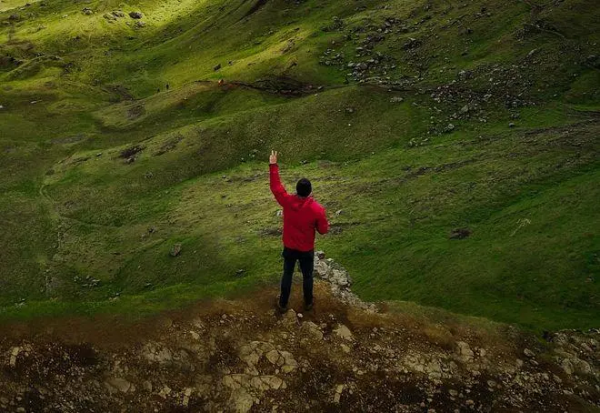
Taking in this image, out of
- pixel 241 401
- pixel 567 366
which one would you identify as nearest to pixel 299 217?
pixel 241 401

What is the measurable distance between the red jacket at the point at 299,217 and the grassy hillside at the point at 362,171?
447cm

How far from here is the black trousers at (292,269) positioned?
18.4 metres

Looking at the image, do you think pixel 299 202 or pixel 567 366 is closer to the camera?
pixel 567 366

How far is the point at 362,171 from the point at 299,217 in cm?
3000

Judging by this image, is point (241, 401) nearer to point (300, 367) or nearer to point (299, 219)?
point (300, 367)

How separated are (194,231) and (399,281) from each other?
76.7ft

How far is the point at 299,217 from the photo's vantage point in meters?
17.6

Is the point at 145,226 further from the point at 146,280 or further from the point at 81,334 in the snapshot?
the point at 81,334

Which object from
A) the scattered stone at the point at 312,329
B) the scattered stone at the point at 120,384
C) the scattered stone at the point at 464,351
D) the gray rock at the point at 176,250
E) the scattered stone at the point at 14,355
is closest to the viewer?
the scattered stone at the point at 120,384

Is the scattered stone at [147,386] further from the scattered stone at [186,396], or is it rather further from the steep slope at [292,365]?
the scattered stone at [186,396]

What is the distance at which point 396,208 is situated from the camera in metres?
34.8

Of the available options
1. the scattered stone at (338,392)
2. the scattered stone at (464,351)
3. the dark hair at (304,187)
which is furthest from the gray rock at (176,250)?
the scattered stone at (464,351)

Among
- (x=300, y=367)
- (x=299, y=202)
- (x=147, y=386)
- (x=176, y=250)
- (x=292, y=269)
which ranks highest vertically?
(x=299, y=202)

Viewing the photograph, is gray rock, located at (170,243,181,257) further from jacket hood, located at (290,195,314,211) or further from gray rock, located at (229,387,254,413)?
gray rock, located at (229,387,254,413)
